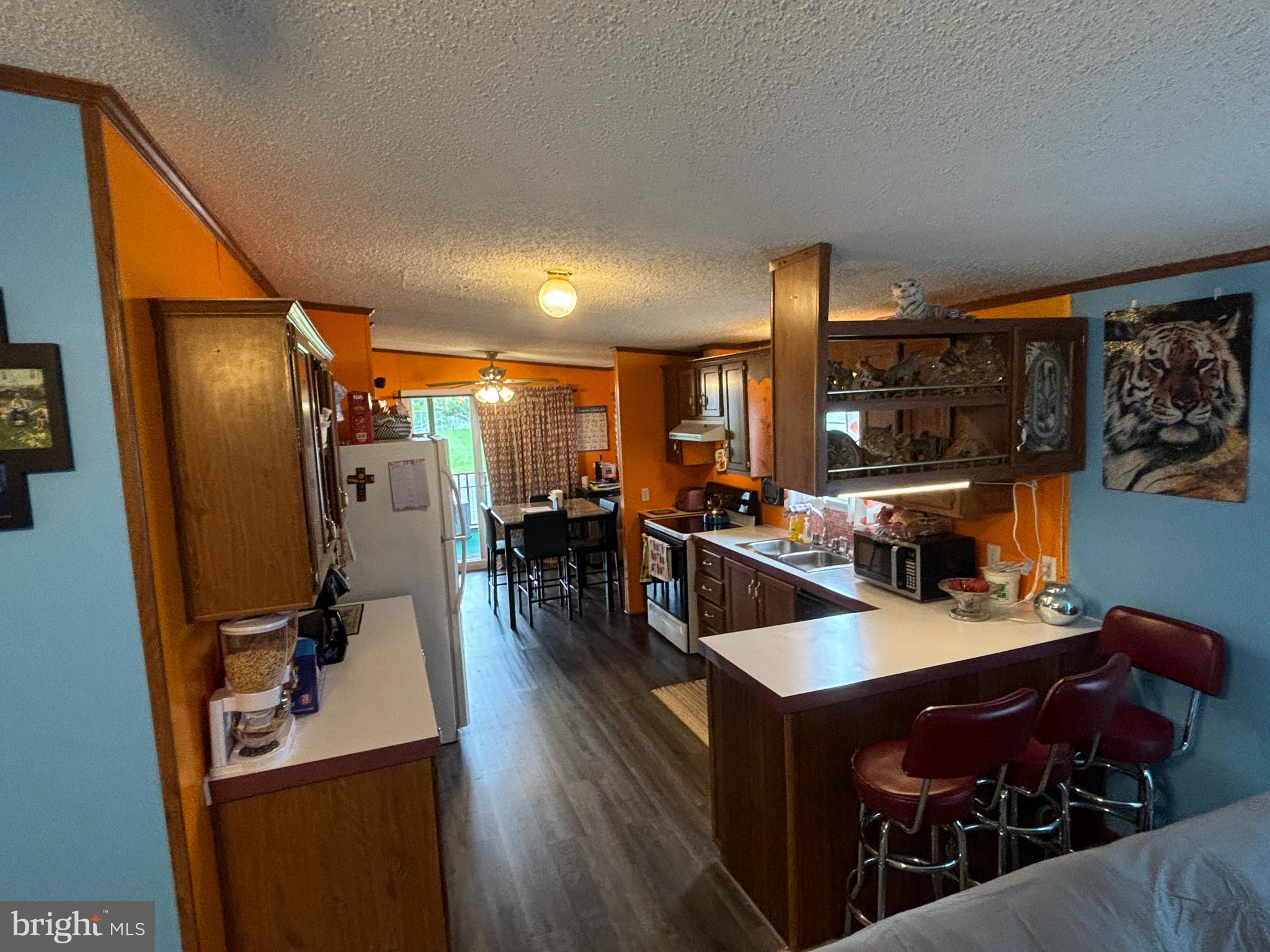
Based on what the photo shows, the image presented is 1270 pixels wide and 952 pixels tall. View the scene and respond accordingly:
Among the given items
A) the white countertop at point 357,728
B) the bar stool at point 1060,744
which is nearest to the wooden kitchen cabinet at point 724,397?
the bar stool at point 1060,744

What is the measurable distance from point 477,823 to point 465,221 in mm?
2536

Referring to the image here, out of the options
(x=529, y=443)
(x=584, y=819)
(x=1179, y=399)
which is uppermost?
(x=1179, y=399)

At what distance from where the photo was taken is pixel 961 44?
97 centimetres

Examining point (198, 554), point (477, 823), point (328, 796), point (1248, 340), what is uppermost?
point (1248, 340)

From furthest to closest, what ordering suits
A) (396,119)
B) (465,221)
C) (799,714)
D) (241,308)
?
(799,714) → (465,221) → (241,308) → (396,119)

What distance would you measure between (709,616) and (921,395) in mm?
2514

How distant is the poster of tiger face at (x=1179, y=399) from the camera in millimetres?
2094

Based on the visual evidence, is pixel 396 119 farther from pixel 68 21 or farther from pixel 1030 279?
pixel 1030 279

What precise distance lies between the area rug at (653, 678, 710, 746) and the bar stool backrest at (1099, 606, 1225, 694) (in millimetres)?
1976

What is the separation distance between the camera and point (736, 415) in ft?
14.5

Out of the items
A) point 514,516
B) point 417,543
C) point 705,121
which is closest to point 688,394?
point 514,516

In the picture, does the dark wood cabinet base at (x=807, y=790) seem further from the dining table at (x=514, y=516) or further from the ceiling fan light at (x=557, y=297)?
the dining table at (x=514, y=516)

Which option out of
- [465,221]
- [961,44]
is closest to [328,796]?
[465,221]

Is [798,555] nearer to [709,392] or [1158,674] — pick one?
[709,392]
